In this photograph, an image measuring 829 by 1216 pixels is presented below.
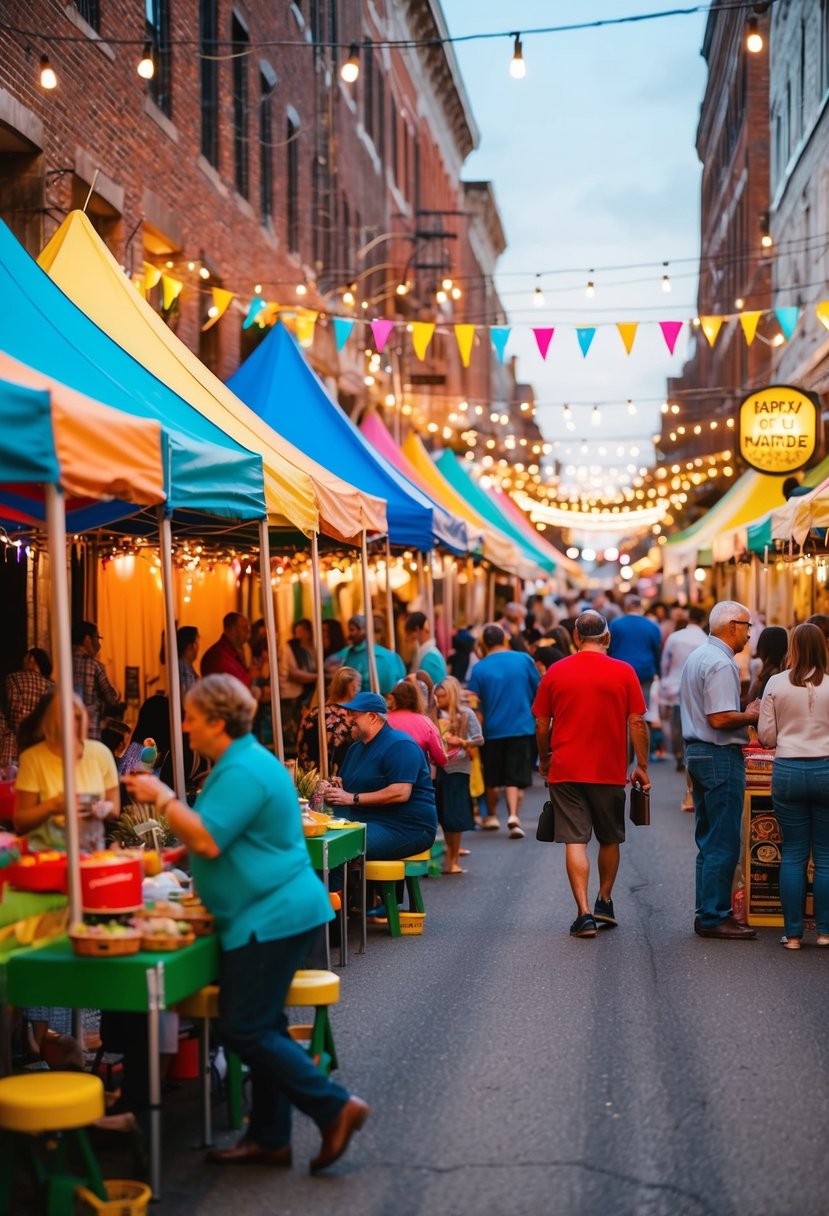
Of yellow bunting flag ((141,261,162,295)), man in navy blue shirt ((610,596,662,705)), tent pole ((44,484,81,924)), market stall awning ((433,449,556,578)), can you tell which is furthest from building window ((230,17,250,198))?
tent pole ((44,484,81,924))

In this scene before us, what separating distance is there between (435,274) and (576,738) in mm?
33270

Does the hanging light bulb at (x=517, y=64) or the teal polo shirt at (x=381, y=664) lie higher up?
the hanging light bulb at (x=517, y=64)

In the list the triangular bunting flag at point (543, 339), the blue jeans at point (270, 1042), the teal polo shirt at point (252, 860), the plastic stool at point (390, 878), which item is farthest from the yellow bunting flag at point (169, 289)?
the blue jeans at point (270, 1042)

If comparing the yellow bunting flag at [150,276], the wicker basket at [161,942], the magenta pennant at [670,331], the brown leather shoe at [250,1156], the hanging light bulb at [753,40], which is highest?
the hanging light bulb at [753,40]

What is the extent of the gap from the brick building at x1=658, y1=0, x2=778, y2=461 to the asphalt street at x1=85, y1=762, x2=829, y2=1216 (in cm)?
2030

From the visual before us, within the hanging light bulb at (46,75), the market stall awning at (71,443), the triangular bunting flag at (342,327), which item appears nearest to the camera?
the market stall awning at (71,443)

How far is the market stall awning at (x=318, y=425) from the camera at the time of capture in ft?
50.6

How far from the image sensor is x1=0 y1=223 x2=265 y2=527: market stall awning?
8.43m

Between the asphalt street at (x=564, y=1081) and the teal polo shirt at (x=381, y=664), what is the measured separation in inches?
157

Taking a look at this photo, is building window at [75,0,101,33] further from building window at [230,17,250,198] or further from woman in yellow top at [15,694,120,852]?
woman in yellow top at [15,694,120,852]

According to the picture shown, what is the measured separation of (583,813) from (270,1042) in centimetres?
472

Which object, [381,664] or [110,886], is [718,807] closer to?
[110,886]

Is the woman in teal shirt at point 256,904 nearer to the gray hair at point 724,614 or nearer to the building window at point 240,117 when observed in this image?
the gray hair at point 724,614

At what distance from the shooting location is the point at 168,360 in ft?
36.2
